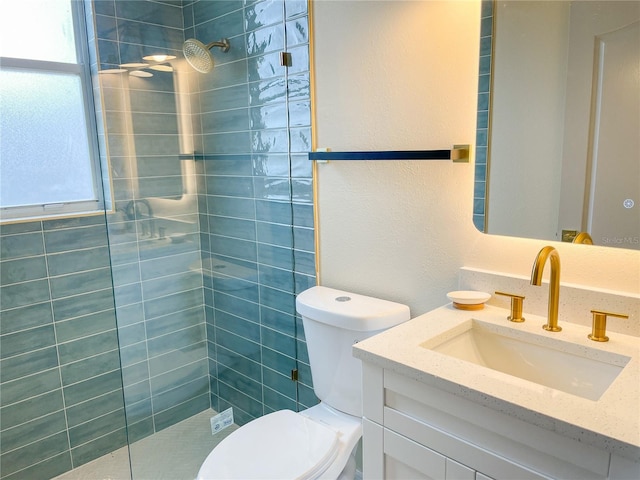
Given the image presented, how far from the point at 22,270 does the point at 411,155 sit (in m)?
1.74

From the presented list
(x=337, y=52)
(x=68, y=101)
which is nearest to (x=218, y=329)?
(x=68, y=101)

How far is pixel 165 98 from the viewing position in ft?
7.20

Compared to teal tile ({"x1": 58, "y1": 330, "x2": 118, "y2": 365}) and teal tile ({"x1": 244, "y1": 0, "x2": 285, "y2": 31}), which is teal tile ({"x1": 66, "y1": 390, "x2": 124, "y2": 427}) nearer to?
teal tile ({"x1": 58, "y1": 330, "x2": 118, "y2": 365})

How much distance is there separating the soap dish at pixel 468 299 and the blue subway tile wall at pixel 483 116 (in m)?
0.20

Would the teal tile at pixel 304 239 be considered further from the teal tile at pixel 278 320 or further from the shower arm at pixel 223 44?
the shower arm at pixel 223 44

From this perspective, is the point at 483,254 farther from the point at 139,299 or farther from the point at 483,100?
the point at 139,299

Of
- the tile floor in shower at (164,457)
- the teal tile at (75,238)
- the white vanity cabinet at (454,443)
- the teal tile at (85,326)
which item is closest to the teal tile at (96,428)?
the tile floor in shower at (164,457)

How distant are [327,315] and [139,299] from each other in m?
1.04

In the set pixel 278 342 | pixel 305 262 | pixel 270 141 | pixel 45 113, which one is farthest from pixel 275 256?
pixel 45 113

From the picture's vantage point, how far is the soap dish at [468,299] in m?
1.41

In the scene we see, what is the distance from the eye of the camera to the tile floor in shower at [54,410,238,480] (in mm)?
2162

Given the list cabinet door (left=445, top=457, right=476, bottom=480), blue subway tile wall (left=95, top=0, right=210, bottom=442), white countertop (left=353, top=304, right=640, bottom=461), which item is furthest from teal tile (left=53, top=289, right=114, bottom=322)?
cabinet door (left=445, top=457, right=476, bottom=480)

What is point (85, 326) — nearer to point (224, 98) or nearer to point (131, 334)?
point (131, 334)

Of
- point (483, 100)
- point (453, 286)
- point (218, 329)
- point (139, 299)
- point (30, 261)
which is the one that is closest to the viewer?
point (483, 100)
